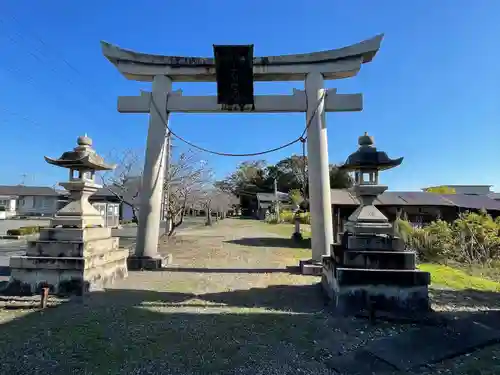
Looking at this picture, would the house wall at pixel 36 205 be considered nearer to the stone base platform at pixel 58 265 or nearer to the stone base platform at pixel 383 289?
the stone base platform at pixel 58 265

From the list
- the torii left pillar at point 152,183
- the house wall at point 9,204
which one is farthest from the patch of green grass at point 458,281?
the house wall at point 9,204

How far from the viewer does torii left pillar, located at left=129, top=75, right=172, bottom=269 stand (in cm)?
826

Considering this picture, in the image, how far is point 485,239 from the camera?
33.3ft

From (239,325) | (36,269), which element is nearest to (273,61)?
(239,325)

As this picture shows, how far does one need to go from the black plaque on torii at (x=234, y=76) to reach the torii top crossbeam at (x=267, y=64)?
543 mm

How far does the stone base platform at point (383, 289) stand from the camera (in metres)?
4.96

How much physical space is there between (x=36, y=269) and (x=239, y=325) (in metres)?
4.09

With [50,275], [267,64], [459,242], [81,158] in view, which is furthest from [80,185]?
[459,242]

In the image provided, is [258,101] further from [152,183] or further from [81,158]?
[81,158]

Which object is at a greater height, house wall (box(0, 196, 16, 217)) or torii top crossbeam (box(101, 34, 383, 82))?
torii top crossbeam (box(101, 34, 383, 82))

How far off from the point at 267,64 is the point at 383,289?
20.3ft

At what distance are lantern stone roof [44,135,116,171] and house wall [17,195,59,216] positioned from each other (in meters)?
47.2

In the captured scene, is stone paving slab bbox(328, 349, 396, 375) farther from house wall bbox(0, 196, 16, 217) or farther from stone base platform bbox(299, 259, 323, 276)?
house wall bbox(0, 196, 16, 217)

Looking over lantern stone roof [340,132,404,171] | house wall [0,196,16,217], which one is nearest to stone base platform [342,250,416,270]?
lantern stone roof [340,132,404,171]
